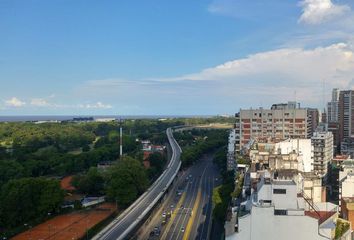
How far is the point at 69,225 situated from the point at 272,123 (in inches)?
1240

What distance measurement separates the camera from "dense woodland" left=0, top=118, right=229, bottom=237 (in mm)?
36969

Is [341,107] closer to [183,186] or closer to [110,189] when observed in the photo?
Result: [183,186]

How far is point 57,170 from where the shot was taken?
59.4 meters

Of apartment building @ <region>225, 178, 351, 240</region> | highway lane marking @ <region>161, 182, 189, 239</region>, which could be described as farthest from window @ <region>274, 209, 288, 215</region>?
highway lane marking @ <region>161, 182, 189, 239</region>

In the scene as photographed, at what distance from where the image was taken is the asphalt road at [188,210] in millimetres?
33281

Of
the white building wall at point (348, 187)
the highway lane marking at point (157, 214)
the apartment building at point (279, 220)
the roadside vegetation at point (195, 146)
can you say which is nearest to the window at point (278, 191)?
the apartment building at point (279, 220)

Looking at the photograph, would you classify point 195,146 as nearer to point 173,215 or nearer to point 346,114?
point 346,114

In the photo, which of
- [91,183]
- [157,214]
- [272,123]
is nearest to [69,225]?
[157,214]

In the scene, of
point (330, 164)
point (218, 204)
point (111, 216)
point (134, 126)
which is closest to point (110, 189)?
point (111, 216)

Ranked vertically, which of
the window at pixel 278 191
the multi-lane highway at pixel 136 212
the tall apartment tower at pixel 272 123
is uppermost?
the tall apartment tower at pixel 272 123

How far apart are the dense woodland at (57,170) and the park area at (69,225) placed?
146 cm

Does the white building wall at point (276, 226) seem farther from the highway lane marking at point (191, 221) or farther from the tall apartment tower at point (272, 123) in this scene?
the tall apartment tower at point (272, 123)

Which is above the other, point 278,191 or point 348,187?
point 278,191

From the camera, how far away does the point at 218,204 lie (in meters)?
32.2
